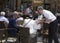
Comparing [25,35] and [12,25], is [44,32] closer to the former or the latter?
[12,25]

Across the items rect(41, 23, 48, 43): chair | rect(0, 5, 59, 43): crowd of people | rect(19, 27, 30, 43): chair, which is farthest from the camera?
rect(41, 23, 48, 43): chair

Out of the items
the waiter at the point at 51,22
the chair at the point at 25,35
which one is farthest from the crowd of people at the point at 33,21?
the chair at the point at 25,35

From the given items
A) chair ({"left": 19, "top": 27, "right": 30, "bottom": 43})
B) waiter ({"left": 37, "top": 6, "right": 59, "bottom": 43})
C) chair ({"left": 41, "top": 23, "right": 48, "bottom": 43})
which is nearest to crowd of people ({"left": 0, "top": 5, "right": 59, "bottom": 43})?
waiter ({"left": 37, "top": 6, "right": 59, "bottom": 43})

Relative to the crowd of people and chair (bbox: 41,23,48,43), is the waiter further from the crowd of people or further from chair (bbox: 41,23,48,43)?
chair (bbox: 41,23,48,43)

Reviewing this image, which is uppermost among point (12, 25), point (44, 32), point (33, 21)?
point (33, 21)

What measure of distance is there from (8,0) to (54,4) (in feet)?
6.74

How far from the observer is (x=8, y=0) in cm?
1239

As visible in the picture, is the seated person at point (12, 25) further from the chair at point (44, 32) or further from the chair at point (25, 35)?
the chair at point (25, 35)

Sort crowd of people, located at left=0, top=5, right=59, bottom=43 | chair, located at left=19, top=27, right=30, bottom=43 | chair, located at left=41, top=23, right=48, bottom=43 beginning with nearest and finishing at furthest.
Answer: chair, located at left=19, top=27, right=30, bottom=43 → crowd of people, located at left=0, top=5, right=59, bottom=43 → chair, located at left=41, top=23, right=48, bottom=43

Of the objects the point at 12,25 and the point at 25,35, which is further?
the point at 12,25

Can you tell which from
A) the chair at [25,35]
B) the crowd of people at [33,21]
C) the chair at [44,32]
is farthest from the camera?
the chair at [44,32]

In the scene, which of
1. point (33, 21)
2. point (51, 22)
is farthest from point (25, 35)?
point (51, 22)

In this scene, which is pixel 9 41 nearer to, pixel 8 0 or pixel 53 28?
pixel 53 28

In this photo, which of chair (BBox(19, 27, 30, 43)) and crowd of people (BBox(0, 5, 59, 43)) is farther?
crowd of people (BBox(0, 5, 59, 43))
